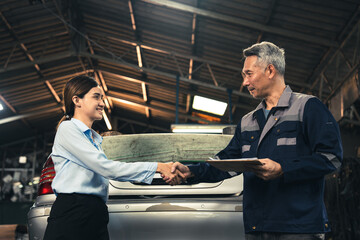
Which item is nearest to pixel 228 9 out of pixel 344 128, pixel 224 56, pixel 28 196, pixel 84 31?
pixel 224 56

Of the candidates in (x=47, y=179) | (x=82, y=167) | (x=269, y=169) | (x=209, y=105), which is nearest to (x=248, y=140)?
(x=269, y=169)

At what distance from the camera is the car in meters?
2.78

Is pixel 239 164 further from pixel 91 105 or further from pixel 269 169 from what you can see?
pixel 91 105

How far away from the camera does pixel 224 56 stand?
456 inches

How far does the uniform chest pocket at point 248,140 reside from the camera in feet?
7.00

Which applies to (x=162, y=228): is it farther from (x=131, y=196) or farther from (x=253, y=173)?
(x=253, y=173)

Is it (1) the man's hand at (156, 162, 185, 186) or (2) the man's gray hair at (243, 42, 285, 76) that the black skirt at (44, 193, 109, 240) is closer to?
(1) the man's hand at (156, 162, 185, 186)

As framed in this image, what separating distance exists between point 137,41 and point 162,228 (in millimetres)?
10202

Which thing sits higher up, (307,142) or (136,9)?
(136,9)

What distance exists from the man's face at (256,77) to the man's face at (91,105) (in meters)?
0.90

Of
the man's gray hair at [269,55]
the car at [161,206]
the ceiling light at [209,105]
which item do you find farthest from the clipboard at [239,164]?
the ceiling light at [209,105]

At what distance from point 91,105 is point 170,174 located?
64 centimetres

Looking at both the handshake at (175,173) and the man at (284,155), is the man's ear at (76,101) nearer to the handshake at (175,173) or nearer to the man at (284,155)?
the handshake at (175,173)

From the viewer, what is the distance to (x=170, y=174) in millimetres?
2561
